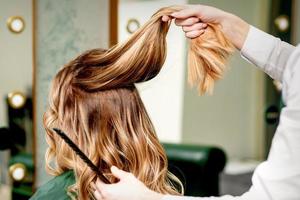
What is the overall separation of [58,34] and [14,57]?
0.16 metres

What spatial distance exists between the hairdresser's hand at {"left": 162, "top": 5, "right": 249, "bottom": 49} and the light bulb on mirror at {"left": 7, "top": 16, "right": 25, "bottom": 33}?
0.54 meters

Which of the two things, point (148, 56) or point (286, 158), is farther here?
point (148, 56)

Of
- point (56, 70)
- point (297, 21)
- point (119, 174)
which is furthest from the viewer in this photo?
point (297, 21)

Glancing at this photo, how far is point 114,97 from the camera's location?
48.3 inches

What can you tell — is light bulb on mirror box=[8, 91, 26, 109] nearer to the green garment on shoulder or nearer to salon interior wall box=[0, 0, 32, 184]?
salon interior wall box=[0, 0, 32, 184]

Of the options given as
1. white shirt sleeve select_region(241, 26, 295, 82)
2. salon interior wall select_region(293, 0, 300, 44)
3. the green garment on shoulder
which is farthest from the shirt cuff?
salon interior wall select_region(293, 0, 300, 44)

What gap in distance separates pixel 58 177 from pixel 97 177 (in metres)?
0.14

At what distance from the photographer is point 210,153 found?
5.63ft

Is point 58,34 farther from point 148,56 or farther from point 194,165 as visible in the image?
point 194,165

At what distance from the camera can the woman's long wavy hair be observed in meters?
1.18

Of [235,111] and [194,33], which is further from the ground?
[194,33]

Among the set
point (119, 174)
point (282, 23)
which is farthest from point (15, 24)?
point (282, 23)

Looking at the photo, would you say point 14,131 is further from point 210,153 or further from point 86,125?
point 210,153

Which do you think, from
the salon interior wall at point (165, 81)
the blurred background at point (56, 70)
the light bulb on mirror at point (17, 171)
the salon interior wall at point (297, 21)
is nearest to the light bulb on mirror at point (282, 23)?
the salon interior wall at point (297, 21)
